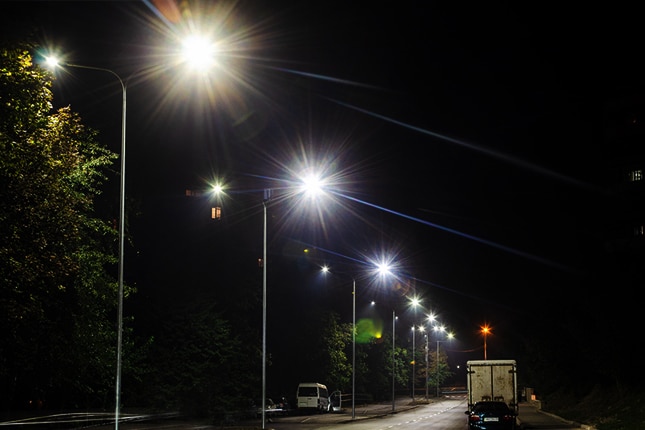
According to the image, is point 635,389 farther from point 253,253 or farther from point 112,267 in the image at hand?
point 112,267

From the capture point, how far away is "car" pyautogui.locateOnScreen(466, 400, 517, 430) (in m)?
32.5

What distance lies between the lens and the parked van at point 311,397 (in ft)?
210

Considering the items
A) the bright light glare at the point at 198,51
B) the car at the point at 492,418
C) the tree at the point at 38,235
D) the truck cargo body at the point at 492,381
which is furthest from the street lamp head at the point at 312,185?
the truck cargo body at the point at 492,381

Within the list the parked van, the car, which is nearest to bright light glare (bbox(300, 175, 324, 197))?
the car

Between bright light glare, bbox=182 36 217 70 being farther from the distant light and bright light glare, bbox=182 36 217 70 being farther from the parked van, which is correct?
the parked van

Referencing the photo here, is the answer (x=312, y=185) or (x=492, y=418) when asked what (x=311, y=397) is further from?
(x=312, y=185)

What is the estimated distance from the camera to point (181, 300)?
4641cm

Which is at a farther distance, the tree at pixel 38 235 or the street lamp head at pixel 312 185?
the street lamp head at pixel 312 185

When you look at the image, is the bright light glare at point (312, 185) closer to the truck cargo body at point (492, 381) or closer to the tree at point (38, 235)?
the tree at point (38, 235)

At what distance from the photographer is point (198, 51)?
2081cm

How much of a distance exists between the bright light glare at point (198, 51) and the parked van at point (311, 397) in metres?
47.0

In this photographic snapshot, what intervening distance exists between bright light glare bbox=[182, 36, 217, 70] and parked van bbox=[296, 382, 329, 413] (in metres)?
47.0

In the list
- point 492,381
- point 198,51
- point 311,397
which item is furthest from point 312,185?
point 311,397

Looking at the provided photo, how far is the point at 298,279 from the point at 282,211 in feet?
49.8
